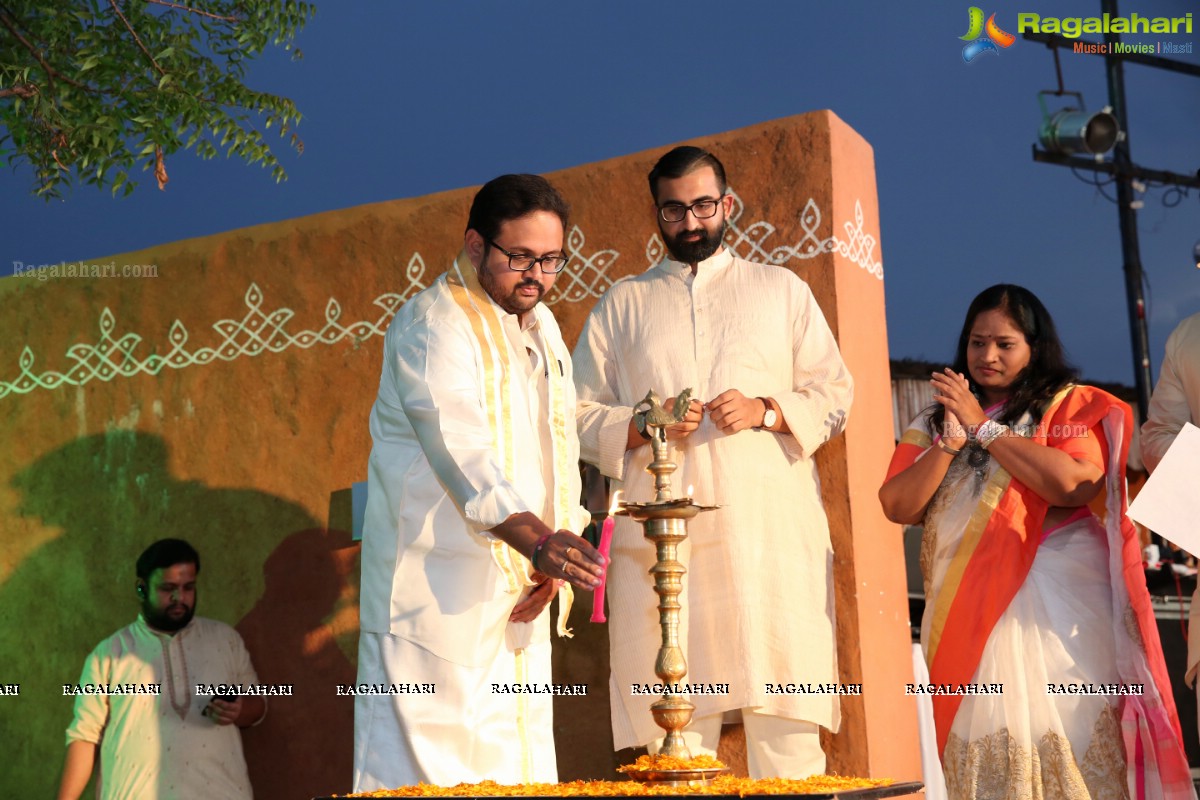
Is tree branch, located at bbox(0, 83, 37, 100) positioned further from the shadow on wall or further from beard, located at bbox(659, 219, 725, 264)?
beard, located at bbox(659, 219, 725, 264)

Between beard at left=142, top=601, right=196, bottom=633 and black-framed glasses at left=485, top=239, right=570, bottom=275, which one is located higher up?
black-framed glasses at left=485, top=239, right=570, bottom=275

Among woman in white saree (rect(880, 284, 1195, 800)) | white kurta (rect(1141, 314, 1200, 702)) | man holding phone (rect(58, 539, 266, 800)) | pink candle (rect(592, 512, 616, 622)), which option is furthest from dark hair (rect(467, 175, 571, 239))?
man holding phone (rect(58, 539, 266, 800))

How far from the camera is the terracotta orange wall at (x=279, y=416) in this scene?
5492 millimetres

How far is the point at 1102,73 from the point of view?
19.0m

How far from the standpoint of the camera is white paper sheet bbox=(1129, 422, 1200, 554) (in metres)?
3.94

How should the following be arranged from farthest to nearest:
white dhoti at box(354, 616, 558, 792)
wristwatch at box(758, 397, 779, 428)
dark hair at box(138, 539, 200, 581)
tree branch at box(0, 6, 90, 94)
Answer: tree branch at box(0, 6, 90, 94) → dark hair at box(138, 539, 200, 581) → wristwatch at box(758, 397, 779, 428) → white dhoti at box(354, 616, 558, 792)

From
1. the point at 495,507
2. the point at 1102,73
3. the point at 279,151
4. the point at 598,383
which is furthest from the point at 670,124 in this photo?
the point at 495,507

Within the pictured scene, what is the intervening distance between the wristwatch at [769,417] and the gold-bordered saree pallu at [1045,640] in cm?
54

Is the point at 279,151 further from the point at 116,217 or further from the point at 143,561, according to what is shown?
the point at 143,561

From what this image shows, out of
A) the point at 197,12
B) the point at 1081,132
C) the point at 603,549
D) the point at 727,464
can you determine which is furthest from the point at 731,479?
the point at 1081,132

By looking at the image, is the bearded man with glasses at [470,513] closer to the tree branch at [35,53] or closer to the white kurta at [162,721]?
the white kurta at [162,721]

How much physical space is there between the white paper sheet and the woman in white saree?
311 millimetres

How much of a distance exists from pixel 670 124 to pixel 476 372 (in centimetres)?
2423

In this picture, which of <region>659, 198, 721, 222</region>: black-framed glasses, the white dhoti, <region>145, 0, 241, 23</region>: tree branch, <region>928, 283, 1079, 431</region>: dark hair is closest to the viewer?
the white dhoti
